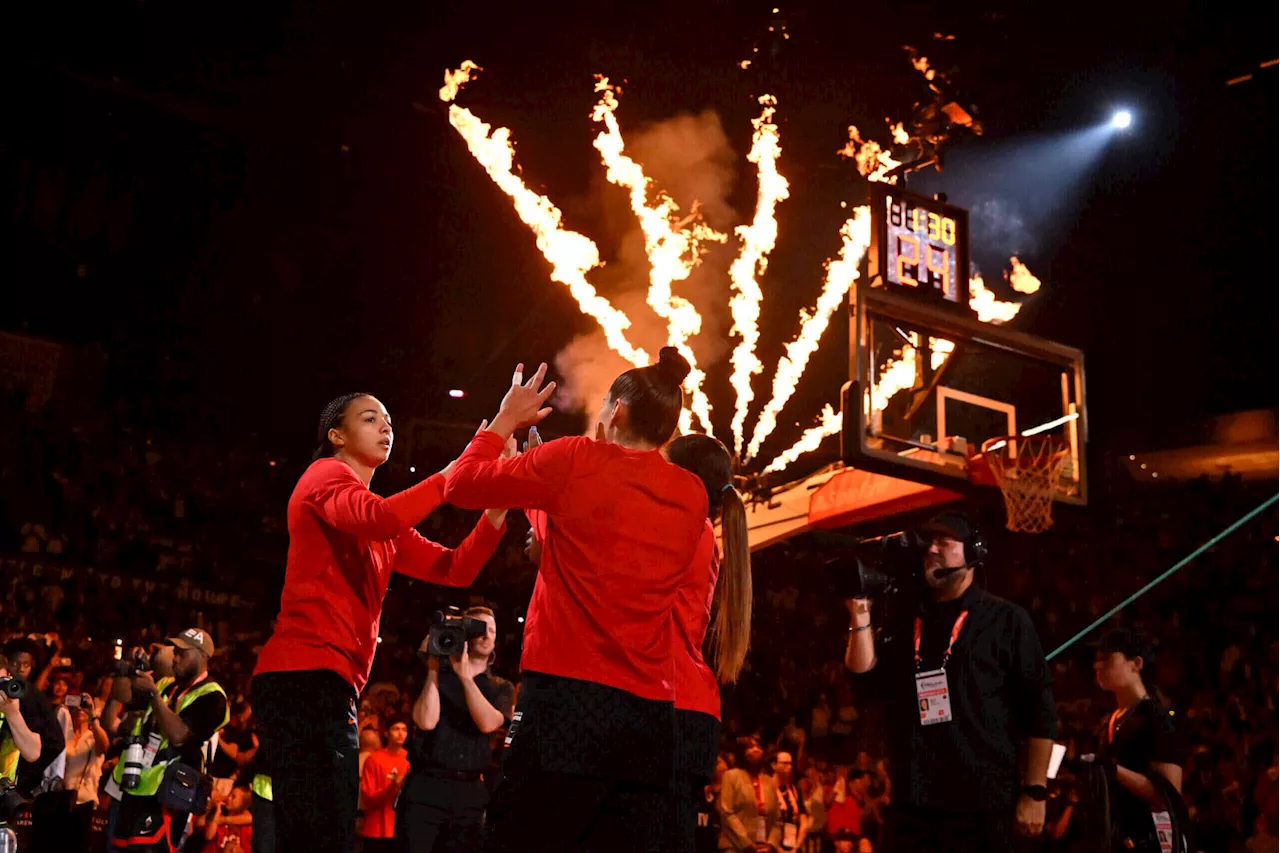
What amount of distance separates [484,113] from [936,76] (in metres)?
5.42

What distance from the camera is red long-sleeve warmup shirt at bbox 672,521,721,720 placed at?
397 cm

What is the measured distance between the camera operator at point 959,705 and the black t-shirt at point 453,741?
215 cm

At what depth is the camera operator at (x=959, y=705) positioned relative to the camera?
14.3ft

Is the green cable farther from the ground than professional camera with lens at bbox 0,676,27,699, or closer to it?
farther from the ground

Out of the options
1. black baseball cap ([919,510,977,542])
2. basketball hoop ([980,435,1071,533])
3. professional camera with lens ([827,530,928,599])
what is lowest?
professional camera with lens ([827,530,928,599])

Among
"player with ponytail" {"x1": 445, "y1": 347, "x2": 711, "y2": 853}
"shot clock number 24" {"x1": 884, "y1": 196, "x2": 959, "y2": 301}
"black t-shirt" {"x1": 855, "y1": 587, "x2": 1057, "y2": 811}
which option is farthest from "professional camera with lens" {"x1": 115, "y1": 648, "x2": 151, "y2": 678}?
"shot clock number 24" {"x1": 884, "y1": 196, "x2": 959, "y2": 301}

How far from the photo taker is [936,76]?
41.8 feet

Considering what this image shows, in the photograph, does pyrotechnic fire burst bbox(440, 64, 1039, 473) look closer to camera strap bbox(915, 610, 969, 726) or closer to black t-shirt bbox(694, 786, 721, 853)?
black t-shirt bbox(694, 786, 721, 853)

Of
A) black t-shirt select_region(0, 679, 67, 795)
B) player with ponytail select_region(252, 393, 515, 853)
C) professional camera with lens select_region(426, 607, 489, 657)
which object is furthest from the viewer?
black t-shirt select_region(0, 679, 67, 795)

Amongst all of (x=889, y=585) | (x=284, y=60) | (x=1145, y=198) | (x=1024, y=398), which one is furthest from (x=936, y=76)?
(x=889, y=585)

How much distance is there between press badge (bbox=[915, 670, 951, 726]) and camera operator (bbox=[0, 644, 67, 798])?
5.05 metres

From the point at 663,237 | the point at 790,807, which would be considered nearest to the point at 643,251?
the point at 663,237

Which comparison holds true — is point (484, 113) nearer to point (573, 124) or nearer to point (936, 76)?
point (573, 124)

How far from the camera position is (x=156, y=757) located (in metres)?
5.50
